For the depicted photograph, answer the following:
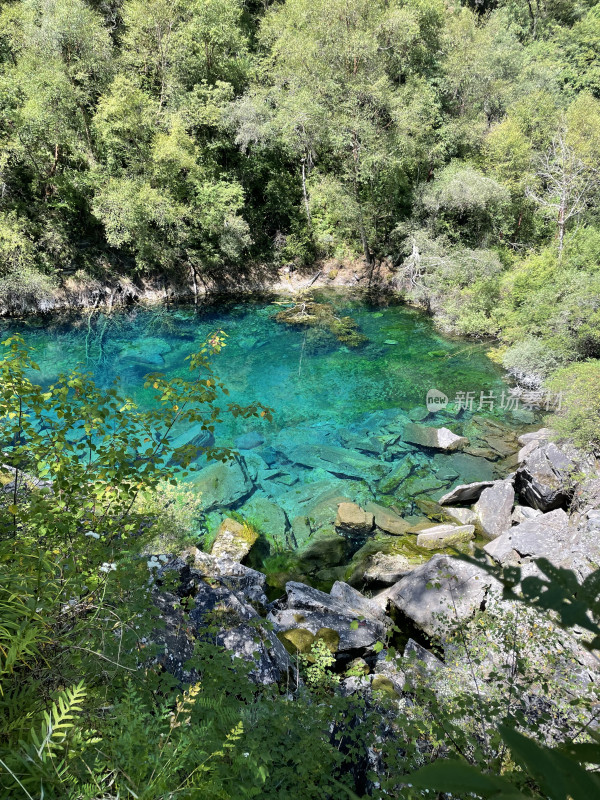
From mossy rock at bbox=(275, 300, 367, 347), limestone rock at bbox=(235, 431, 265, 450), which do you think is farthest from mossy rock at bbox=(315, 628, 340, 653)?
mossy rock at bbox=(275, 300, 367, 347)

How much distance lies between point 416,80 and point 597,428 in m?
18.5

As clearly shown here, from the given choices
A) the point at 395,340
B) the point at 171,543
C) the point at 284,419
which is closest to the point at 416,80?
the point at 395,340

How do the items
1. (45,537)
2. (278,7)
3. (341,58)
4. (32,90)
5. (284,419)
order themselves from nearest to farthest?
(45,537)
(284,419)
(32,90)
(341,58)
(278,7)

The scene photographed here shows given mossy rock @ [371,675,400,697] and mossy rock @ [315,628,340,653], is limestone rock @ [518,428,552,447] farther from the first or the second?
mossy rock @ [371,675,400,697]

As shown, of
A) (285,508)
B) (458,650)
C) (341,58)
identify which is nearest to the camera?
(458,650)

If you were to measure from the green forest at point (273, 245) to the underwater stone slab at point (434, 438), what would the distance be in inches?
61.4

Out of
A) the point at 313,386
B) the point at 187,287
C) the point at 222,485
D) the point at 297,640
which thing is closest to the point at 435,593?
the point at 297,640

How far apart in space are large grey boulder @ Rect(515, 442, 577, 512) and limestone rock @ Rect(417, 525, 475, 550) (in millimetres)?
1459

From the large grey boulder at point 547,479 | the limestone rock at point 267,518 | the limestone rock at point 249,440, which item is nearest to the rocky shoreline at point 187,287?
the limestone rock at point 249,440

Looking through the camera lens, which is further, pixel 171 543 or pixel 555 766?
pixel 171 543

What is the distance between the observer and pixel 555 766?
590 mm

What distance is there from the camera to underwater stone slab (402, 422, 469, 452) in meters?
10.2

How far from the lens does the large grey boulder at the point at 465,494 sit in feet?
28.5

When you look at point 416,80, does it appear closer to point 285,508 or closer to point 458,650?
point 285,508
